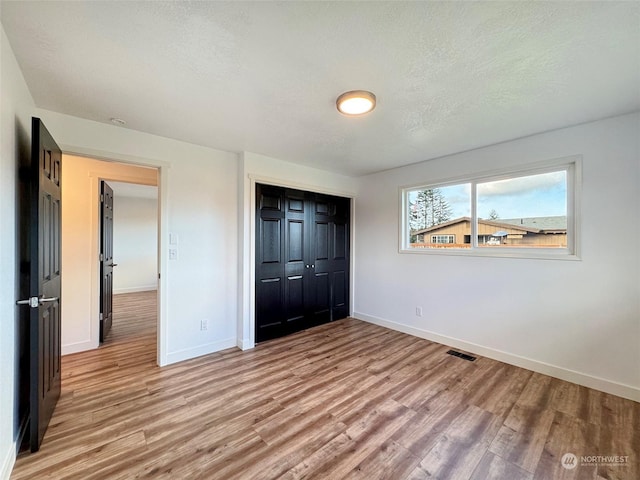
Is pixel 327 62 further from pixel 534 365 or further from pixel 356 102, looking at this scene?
pixel 534 365

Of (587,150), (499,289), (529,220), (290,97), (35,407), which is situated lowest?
(35,407)

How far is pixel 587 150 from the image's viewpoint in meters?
2.42

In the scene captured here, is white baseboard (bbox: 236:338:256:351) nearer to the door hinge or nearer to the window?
the door hinge

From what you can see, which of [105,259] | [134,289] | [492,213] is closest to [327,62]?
[492,213]

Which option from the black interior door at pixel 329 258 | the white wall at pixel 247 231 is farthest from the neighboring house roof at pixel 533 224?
the white wall at pixel 247 231

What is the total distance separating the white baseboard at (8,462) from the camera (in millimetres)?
1396

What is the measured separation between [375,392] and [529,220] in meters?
2.38

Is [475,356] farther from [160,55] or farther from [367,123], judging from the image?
[160,55]

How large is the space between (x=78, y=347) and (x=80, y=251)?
1.12 m

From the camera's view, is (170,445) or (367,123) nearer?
(170,445)

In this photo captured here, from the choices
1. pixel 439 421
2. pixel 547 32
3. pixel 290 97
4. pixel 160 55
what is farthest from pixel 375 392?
pixel 160 55

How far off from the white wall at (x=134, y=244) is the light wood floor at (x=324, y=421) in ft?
14.5

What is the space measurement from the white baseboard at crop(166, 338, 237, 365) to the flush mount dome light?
2.87m


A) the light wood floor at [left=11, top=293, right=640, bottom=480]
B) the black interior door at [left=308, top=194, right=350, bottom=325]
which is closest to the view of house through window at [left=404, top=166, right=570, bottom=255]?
the black interior door at [left=308, top=194, right=350, bottom=325]
